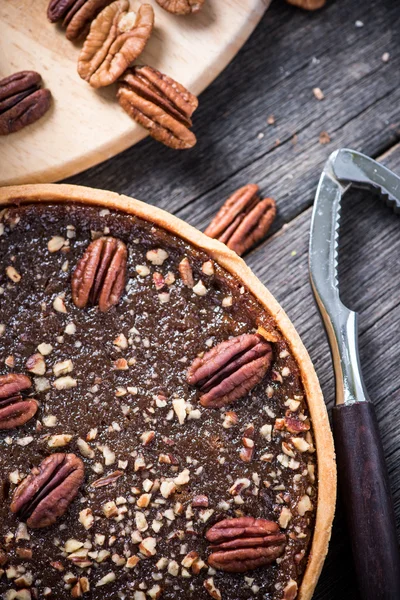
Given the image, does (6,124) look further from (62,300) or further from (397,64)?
(397,64)

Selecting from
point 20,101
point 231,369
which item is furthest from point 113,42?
point 231,369

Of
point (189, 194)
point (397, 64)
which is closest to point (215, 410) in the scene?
point (189, 194)

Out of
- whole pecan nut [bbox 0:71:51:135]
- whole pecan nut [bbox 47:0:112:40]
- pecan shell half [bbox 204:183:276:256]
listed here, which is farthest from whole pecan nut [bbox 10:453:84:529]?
whole pecan nut [bbox 47:0:112:40]

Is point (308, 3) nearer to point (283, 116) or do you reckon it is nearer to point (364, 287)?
point (283, 116)

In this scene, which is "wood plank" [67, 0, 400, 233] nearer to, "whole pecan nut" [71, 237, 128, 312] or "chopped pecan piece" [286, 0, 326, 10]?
"chopped pecan piece" [286, 0, 326, 10]

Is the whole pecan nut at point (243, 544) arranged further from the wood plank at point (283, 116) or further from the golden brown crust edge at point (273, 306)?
the wood plank at point (283, 116)

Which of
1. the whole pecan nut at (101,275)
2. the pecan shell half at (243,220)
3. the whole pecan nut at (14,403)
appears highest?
the pecan shell half at (243,220)

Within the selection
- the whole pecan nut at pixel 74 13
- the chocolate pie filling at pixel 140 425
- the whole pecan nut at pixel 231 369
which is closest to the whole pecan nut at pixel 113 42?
the whole pecan nut at pixel 74 13
